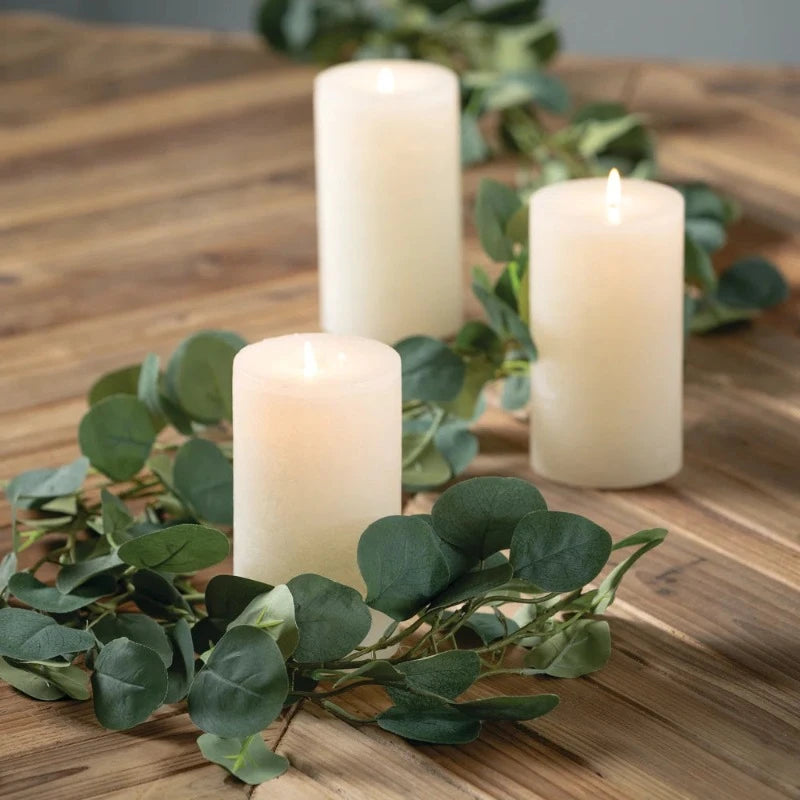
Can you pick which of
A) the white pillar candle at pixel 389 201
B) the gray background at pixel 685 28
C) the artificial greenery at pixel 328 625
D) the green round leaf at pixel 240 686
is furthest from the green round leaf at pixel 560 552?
Result: the gray background at pixel 685 28

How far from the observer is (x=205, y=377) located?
2.75 ft

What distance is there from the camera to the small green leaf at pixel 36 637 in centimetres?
65

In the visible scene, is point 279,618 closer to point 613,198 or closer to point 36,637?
point 36,637

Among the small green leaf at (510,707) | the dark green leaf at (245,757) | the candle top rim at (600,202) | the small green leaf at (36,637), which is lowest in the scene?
the dark green leaf at (245,757)

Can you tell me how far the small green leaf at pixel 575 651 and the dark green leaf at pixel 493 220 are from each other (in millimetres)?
324

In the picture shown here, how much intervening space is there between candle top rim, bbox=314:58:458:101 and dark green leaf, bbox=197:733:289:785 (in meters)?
0.55

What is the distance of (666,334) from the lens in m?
0.86

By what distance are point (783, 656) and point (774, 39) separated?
5.35 ft

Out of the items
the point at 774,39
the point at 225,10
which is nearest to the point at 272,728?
the point at 774,39

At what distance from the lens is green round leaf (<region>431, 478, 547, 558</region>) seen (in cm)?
66

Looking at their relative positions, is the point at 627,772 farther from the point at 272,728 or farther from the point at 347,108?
the point at 347,108

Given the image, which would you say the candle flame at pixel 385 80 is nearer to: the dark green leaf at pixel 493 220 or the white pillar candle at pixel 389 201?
the white pillar candle at pixel 389 201

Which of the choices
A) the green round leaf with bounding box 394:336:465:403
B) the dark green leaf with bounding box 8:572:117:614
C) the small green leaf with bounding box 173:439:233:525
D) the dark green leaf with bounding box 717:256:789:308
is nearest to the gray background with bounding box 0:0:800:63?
the dark green leaf with bounding box 717:256:789:308

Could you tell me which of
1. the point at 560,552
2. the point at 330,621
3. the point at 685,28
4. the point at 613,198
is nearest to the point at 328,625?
the point at 330,621
